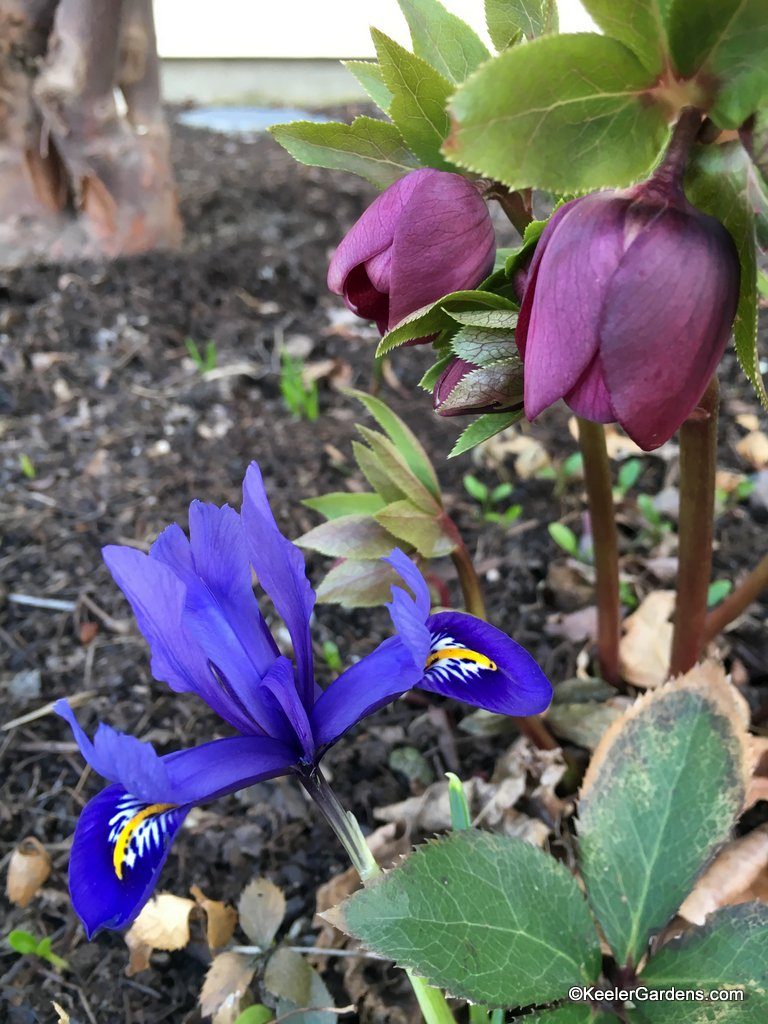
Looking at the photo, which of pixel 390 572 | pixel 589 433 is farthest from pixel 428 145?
pixel 390 572

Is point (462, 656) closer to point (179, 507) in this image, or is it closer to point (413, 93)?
point (413, 93)

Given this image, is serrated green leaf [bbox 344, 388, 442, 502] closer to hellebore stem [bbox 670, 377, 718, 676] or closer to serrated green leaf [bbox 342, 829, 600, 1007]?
hellebore stem [bbox 670, 377, 718, 676]

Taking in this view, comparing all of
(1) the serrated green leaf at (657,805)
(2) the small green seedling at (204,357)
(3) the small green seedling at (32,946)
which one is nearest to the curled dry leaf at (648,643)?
(1) the serrated green leaf at (657,805)

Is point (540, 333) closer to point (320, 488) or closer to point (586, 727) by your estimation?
point (586, 727)

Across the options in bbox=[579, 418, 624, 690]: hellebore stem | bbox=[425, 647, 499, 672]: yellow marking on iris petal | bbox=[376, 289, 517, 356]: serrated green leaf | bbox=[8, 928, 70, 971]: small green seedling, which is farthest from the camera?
bbox=[8, 928, 70, 971]: small green seedling

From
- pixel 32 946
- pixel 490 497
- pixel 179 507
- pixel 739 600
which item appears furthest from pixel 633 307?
pixel 179 507

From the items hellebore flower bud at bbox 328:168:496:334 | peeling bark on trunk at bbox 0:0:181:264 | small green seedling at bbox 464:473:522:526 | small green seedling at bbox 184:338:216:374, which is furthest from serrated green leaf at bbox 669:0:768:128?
peeling bark on trunk at bbox 0:0:181:264
